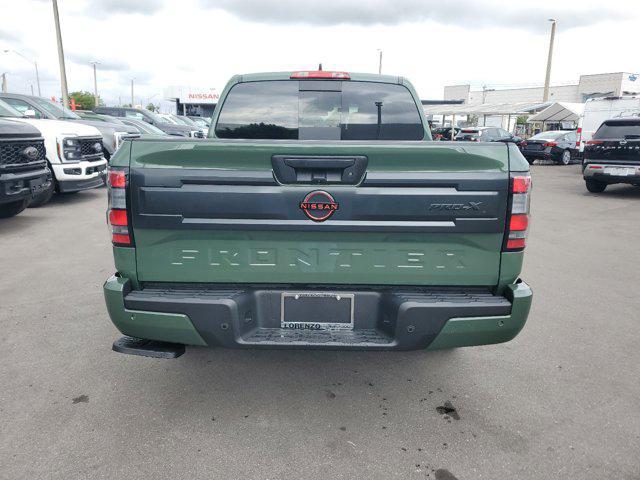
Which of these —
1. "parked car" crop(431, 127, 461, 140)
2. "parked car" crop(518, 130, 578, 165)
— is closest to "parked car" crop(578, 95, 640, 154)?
"parked car" crop(518, 130, 578, 165)

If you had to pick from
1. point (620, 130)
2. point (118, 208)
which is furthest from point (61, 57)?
point (118, 208)

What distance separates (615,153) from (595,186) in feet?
5.38

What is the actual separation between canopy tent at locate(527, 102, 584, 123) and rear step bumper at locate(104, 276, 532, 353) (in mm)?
33095

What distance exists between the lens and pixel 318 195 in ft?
8.11

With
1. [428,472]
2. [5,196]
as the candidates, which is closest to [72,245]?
[5,196]

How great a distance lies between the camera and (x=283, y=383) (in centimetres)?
324

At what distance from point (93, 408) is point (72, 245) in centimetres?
429

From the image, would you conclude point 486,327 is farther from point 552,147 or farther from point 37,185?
point 552,147

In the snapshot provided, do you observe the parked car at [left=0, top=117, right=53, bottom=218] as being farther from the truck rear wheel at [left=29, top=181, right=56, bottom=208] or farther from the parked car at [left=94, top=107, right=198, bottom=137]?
the parked car at [left=94, top=107, right=198, bottom=137]

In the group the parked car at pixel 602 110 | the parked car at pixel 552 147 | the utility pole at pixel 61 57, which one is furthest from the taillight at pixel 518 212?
the utility pole at pixel 61 57

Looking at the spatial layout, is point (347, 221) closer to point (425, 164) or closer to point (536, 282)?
point (425, 164)

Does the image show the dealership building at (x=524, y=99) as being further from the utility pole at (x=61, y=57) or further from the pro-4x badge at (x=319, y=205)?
the pro-4x badge at (x=319, y=205)

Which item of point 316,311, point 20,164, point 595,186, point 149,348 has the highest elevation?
point 20,164

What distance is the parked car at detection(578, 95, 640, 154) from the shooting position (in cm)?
1802
